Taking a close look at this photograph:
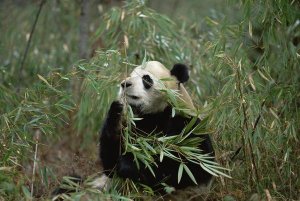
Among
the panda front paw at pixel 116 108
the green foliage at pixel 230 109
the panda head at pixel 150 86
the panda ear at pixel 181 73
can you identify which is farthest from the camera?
the panda ear at pixel 181 73

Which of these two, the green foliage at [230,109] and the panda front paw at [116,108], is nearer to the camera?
the green foliage at [230,109]

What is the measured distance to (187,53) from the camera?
6.43 metres

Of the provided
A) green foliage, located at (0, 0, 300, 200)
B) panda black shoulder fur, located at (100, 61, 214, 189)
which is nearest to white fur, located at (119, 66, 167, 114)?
panda black shoulder fur, located at (100, 61, 214, 189)

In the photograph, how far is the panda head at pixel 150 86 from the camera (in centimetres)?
439

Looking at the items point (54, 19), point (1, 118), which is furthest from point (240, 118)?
point (54, 19)

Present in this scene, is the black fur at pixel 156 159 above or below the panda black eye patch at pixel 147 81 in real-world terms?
below

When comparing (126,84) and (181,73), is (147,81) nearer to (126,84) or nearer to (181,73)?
(126,84)

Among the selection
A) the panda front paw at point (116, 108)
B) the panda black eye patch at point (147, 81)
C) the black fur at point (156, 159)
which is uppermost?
the panda black eye patch at point (147, 81)

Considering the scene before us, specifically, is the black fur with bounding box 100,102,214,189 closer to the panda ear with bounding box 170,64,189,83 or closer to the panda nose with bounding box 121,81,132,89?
the panda nose with bounding box 121,81,132,89

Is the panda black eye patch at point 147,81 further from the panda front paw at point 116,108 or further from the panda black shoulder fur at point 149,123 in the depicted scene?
the panda front paw at point 116,108

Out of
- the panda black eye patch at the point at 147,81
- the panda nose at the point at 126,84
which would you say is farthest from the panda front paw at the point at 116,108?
the panda black eye patch at the point at 147,81

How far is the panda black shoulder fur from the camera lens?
4.33m

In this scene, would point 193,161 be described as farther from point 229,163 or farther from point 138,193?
point 229,163

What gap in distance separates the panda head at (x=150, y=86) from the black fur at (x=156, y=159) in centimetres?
9
